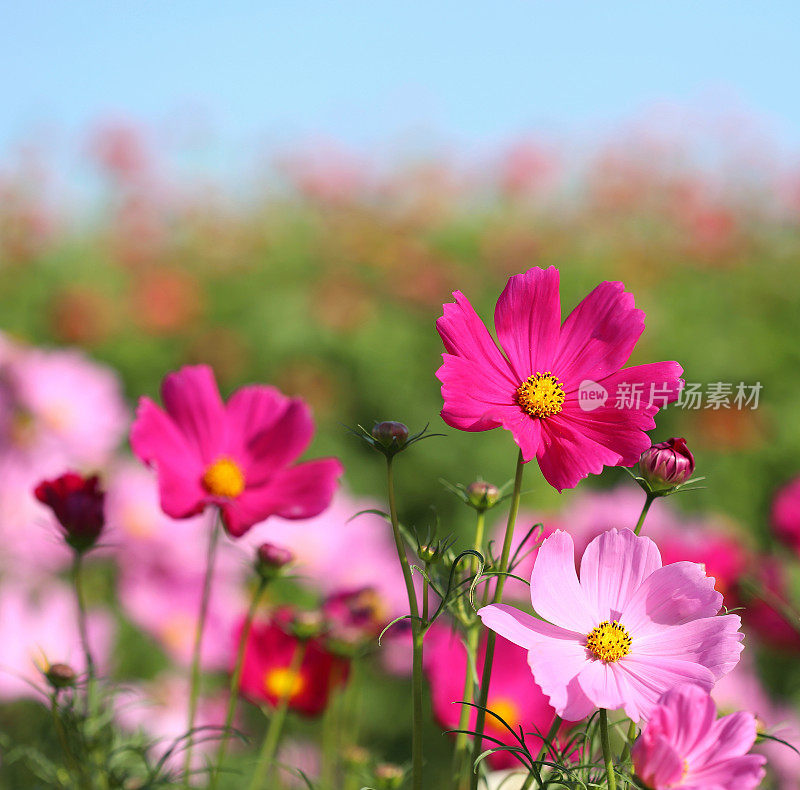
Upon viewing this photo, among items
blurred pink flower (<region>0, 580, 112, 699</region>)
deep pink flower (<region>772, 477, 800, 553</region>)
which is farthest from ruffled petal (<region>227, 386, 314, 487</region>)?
deep pink flower (<region>772, 477, 800, 553</region>)

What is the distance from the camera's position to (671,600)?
0.37m

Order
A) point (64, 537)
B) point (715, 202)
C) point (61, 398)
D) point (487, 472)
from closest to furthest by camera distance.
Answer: point (64, 537)
point (61, 398)
point (487, 472)
point (715, 202)

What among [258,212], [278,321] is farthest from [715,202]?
[258,212]

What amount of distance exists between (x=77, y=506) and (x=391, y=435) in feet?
0.65

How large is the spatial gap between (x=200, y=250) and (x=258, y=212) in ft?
1.39

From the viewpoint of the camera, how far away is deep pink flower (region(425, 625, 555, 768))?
56cm

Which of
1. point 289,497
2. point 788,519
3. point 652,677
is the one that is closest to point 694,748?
point 652,677

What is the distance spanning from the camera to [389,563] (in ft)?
3.21

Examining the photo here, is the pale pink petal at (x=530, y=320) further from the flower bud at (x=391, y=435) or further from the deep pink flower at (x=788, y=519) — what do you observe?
the deep pink flower at (x=788, y=519)

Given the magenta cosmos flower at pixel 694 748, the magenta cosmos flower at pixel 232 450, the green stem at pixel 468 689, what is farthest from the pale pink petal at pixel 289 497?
the magenta cosmos flower at pixel 694 748

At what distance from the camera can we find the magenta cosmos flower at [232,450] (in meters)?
0.48

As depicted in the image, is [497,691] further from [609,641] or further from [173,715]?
[173,715]

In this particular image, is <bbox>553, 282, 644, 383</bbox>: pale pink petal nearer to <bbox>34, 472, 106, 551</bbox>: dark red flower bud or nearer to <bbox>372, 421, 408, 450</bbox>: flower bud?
<bbox>372, 421, 408, 450</bbox>: flower bud

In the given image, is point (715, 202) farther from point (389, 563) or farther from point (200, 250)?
point (389, 563)
